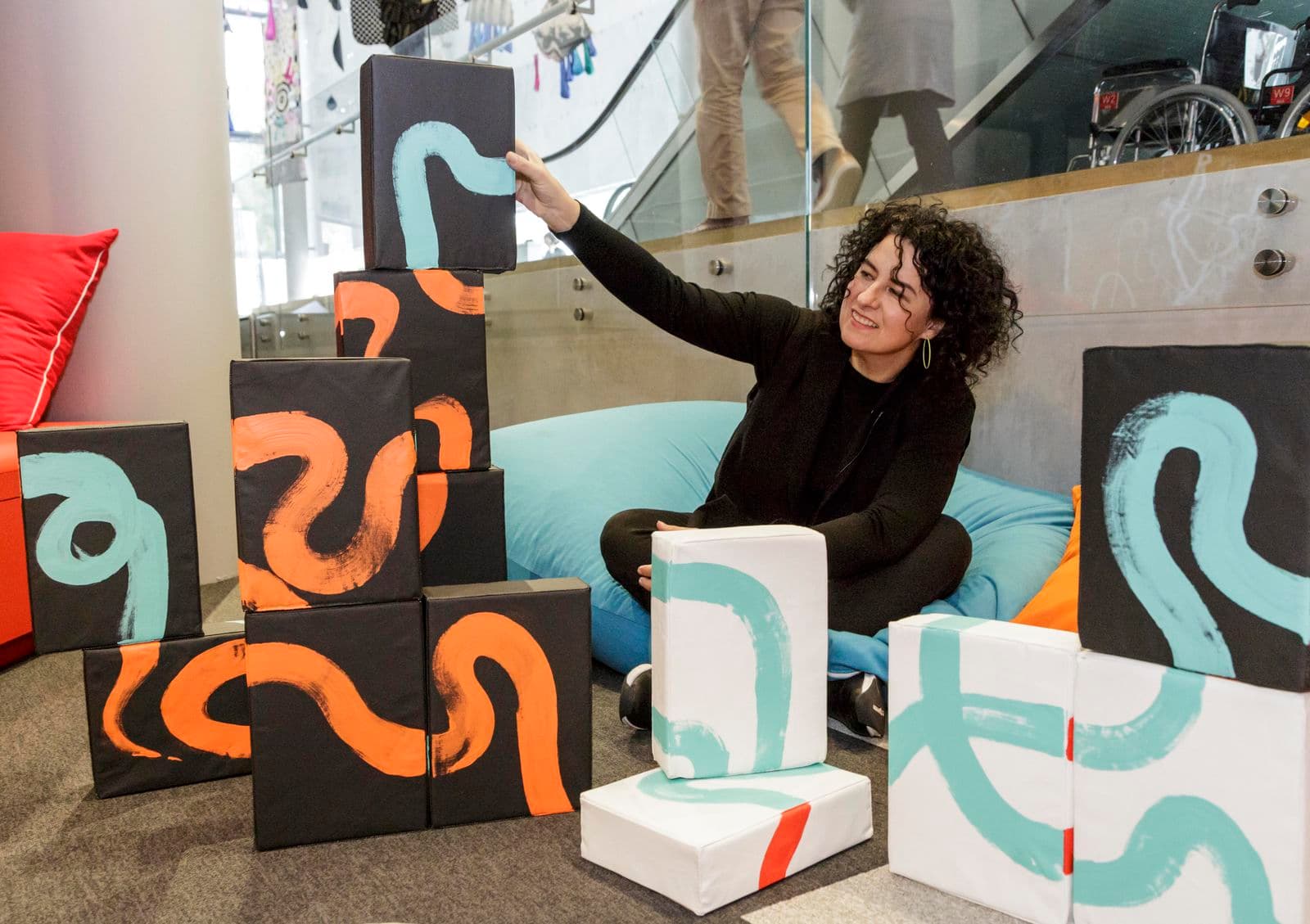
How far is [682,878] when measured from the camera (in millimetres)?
1017

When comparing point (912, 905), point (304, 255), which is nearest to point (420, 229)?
point (912, 905)

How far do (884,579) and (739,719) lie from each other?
55 cm

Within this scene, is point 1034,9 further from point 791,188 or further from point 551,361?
point 551,361

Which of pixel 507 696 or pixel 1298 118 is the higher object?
pixel 1298 118

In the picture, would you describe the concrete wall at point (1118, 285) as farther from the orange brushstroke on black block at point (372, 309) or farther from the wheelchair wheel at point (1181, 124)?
the orange brushstroke on black block at point (372, 309)

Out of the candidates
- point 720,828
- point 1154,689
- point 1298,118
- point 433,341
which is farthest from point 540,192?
point 1298,118

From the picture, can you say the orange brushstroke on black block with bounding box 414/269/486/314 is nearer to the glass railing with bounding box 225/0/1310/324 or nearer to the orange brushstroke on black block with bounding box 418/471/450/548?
the orange brushstroke on black block with bounding box 418/471/450/548

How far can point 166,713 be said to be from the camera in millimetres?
1323

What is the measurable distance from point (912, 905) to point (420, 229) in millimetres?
1018

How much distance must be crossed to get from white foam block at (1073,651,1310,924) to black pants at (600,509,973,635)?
68 centimetres

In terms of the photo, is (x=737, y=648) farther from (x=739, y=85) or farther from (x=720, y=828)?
(x=739, y=85)

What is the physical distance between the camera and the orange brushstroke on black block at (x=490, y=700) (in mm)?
1189

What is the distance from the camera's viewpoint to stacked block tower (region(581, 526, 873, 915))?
107 centimetres

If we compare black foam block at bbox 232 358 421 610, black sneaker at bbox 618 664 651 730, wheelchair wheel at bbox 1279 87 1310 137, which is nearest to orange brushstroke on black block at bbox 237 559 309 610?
black foam block at bbox 232 358 421 610
